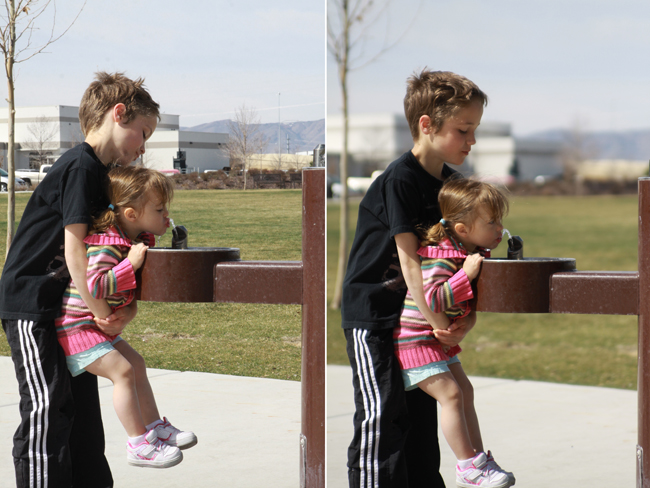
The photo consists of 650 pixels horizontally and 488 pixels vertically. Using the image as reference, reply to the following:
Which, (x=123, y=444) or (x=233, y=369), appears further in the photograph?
(x=233, y=369)

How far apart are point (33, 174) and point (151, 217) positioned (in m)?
3.43

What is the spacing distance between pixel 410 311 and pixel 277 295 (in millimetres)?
449

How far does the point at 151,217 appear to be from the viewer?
7.11ft

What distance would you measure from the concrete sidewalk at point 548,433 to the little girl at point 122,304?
1095 millimetres

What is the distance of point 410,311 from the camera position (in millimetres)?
1970

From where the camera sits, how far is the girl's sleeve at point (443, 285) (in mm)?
1885

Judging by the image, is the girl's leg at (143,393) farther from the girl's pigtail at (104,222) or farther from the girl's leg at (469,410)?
the girl's leg at (469,410)

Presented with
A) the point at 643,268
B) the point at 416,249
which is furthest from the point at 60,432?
the point at 643,268

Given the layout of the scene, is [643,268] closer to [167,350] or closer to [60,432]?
[60,432]

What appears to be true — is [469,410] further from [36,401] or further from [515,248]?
[36,401]

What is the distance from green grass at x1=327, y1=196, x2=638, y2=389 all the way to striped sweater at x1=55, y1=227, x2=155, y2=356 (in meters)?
1.12

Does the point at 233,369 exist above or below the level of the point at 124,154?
below

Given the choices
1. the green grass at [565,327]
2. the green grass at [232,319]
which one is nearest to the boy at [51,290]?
the green grass at [565,327]

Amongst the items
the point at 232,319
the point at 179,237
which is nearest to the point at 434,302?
the point at 179,237
